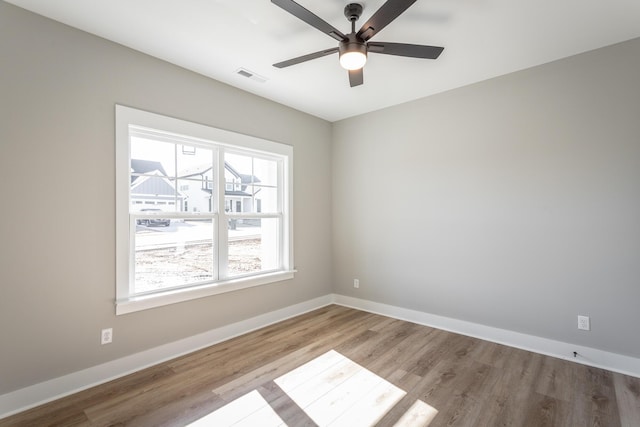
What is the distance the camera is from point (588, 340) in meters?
2.70

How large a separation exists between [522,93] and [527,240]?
148 cm

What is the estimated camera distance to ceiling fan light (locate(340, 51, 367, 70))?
2.08m

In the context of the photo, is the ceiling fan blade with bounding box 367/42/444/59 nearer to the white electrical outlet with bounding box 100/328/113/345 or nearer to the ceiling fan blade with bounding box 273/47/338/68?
the ceiling fan blade with bounding box 273/47/338/68

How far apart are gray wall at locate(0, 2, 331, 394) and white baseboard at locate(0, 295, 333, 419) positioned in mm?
58

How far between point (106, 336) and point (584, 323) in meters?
4.13

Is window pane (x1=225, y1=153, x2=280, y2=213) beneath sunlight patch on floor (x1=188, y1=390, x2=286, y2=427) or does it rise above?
above

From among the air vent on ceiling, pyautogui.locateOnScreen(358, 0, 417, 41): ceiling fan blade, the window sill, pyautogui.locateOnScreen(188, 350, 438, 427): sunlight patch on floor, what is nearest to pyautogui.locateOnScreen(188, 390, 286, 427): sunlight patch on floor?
pyautogui.locateOnScreen(188, 350, 438, 427): sunlight patch on floor

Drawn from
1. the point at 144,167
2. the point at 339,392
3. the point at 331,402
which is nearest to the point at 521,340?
the point at 339,392

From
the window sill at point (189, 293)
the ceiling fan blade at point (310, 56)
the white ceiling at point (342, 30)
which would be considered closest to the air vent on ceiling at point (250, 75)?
the white ceiling at point (342, 30)

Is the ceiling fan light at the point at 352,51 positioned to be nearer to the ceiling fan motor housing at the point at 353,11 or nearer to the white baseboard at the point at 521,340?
the ceiling fan motor housing at the point at 353,11

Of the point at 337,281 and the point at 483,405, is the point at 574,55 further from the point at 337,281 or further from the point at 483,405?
the point at 337,281

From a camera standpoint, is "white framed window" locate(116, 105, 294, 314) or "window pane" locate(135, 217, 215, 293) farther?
"window pane" locate(135, 217, 215, 293)

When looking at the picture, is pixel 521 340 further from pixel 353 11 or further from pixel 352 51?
pixel 353 11

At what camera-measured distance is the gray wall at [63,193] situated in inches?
82.0
